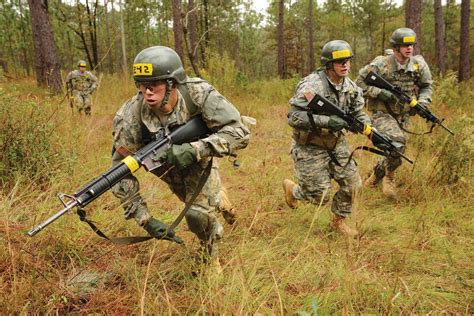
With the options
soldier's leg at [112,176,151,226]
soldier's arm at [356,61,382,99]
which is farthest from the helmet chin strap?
soldier's arm at [356,61,382,99]

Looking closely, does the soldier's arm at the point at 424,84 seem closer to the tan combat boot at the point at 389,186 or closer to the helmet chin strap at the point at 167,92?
the tan combat boot at the point at 389,186

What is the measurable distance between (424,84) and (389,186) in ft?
4.60

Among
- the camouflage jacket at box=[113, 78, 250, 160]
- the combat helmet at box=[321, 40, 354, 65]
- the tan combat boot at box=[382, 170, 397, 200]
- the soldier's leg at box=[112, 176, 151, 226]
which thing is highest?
the combat helmet at box=[321, 40, 354, 65]

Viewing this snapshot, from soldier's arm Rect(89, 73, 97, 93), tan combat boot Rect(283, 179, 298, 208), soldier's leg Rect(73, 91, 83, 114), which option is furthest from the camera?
soldier's arm Rect(89, 73, 97, 93)

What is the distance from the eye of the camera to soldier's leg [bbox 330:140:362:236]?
3.36 meters

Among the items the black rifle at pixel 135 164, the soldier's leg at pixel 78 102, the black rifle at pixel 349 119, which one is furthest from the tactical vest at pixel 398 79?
the soldier's leg at pixel 78 102

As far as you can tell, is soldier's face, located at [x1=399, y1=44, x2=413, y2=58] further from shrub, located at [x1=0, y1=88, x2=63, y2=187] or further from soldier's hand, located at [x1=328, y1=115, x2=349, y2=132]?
shrub, located at [x1=0, y1=88, x2=63, y2=187]

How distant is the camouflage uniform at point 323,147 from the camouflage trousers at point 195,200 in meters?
1.07

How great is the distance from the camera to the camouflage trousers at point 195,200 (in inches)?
94.1

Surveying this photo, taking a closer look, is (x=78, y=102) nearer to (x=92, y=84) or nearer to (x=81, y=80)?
(x=81, y=80)

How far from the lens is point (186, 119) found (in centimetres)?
244

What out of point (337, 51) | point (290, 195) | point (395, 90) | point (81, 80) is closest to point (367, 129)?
point (337, 51)

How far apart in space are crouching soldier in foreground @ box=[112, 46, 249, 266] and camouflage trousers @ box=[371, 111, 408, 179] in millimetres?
2534

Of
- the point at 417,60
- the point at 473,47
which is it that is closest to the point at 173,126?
the point at 417,60
